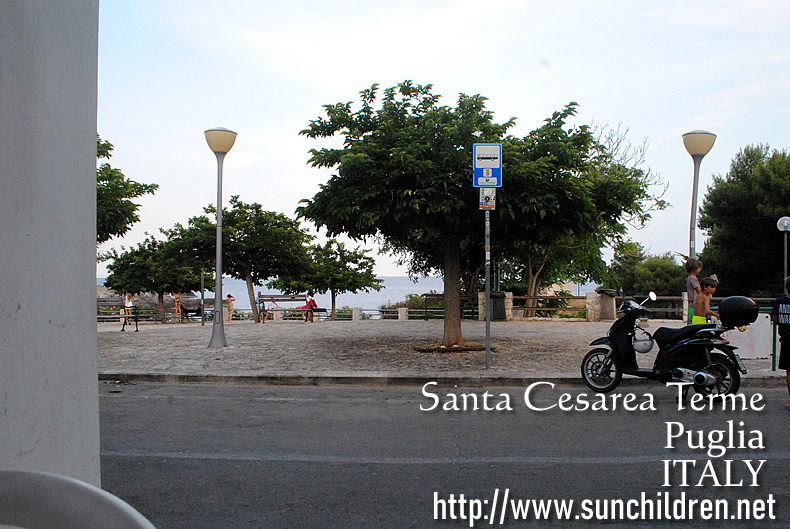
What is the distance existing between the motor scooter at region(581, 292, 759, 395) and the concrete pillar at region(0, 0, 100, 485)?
7.02 metres

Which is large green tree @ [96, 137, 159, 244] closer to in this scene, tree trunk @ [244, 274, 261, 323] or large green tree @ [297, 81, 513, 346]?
large green tree @ [297, 81, 513, 346]

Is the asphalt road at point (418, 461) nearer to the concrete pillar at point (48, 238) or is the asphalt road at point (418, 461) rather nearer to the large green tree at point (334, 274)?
the concrete pillar at point (48, 238)

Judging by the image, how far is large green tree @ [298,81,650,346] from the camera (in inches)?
458

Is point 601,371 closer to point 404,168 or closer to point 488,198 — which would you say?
point 488,198

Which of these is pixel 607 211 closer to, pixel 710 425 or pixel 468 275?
pixel 710 425

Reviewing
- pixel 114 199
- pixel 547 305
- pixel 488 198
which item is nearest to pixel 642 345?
pixel 488 198

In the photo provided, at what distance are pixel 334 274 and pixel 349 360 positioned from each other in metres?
25.8

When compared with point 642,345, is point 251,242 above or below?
above

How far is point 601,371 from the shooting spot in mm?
8602

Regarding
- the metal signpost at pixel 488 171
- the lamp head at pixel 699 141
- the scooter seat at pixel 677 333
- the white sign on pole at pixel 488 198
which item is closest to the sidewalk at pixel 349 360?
the metal signpost at pixel 488 171

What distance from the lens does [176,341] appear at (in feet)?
53.3

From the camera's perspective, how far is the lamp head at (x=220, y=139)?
548 inches

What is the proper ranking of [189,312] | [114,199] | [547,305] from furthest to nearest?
[189,312], [547,305], [114,199]

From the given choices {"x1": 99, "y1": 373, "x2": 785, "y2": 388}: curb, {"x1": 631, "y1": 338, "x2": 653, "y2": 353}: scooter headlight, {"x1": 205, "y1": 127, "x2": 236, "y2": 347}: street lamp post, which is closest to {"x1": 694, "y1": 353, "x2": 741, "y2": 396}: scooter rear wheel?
{"x1": 631, "y1": 338, "x2": 653, "y2": 353}: scooter headlight
